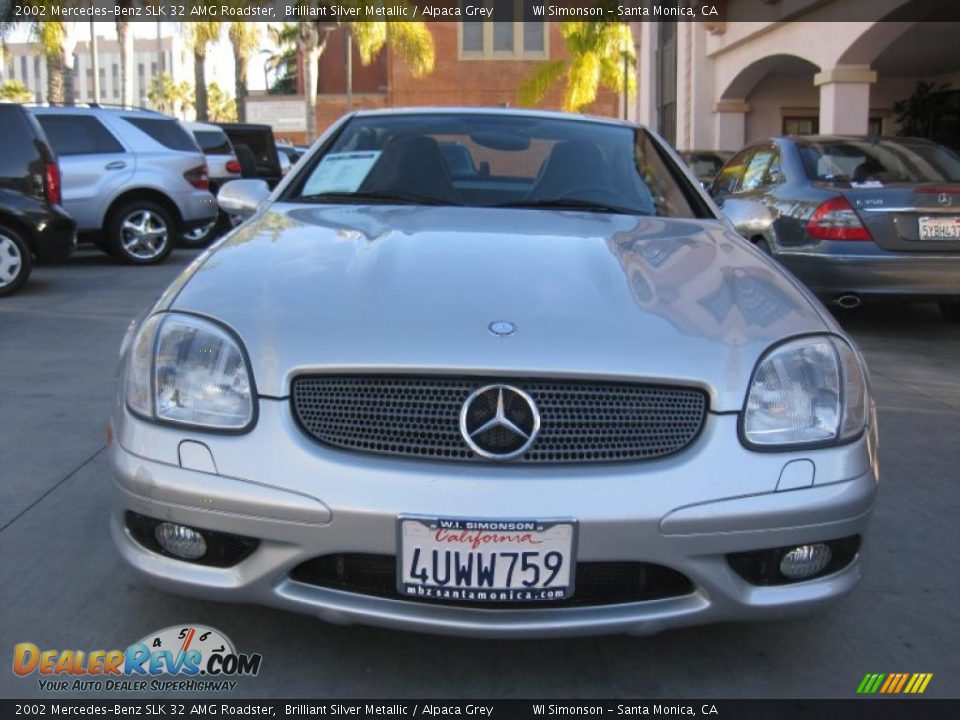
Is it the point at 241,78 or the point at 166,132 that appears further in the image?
the point at 241,78

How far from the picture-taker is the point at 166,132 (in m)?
11.6

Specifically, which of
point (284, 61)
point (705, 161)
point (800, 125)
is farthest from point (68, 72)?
point (284, 61)

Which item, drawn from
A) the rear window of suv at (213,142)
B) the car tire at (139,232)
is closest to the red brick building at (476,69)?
the rear window of suv at (213,142)

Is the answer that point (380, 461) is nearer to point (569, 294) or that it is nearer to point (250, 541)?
point (250, 541)

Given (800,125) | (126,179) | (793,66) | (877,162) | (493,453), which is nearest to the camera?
(493,453)

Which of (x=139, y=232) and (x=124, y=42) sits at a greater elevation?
(x=124, y=42)

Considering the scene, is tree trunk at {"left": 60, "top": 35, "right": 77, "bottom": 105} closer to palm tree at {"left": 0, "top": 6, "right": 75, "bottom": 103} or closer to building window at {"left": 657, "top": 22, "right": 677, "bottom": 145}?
palm tree at {"left": 0, "top": 6, "right": 75, "bottom": 103}

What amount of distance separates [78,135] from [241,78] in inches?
939

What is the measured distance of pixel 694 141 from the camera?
2148cm

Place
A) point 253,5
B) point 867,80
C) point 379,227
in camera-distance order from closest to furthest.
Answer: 1. point 379,227
2. point 867,80
3. point 253,5

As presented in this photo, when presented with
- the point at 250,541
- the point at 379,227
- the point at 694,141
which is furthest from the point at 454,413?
the point at 694,141

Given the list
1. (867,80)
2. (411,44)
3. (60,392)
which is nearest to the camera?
(60,392)

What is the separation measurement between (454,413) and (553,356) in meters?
0.26

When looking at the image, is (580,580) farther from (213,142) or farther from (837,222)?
(213,142)
